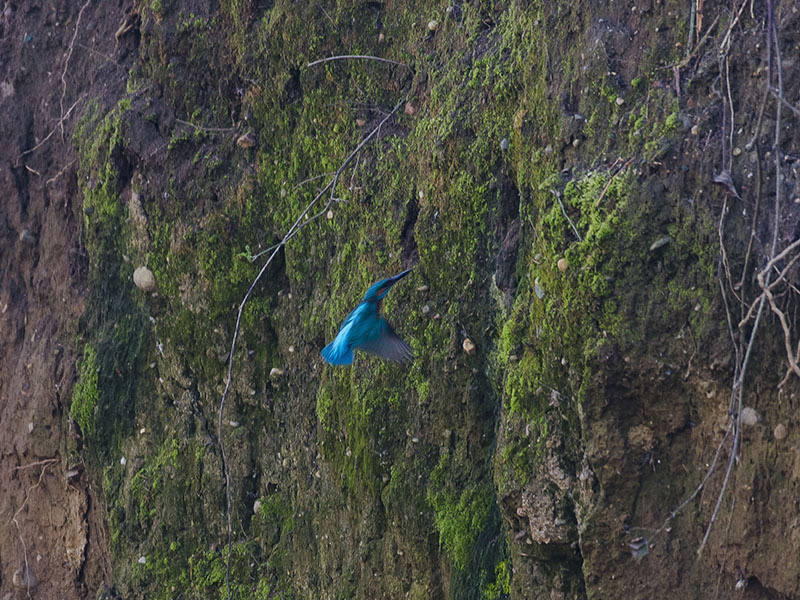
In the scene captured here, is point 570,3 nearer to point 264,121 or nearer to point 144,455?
point 264,121

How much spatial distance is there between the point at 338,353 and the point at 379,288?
0.94 feet

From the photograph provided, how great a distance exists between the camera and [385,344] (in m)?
3.13

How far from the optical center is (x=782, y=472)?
88.9 inches

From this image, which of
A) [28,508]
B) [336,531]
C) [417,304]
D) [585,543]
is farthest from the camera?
[28,508]

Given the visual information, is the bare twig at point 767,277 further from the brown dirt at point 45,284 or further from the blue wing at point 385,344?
the brown dirt at point 45,284

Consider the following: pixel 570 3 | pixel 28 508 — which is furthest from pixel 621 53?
pixel 28 508

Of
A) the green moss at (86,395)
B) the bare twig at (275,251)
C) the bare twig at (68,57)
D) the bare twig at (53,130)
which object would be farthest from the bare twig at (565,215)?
the bare twig at (68,57)

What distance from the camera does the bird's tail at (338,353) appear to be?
311 centimetres

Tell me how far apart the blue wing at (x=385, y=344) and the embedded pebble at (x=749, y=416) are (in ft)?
4.11

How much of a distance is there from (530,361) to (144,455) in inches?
92.1

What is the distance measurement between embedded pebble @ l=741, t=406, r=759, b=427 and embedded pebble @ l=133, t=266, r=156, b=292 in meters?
2.91

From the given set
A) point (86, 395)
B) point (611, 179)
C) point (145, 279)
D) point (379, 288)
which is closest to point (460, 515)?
point (379, 288)

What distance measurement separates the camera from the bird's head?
3.10m

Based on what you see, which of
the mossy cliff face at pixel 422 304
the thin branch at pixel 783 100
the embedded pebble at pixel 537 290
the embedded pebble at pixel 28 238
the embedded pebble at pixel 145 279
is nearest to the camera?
the thin branch at pixel 783 100
